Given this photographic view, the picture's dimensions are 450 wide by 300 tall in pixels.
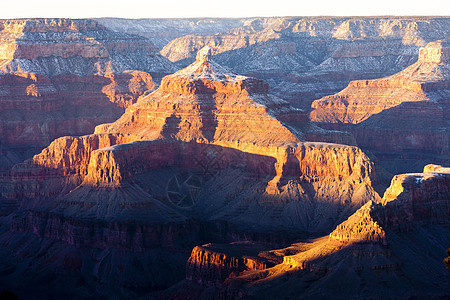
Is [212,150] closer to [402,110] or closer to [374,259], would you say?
[374,259]

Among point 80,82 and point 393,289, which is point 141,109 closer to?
point 80,82

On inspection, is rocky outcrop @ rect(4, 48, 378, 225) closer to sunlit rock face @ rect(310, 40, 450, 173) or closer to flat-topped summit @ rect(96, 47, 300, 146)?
flat-topped summit @ rect(96, 47, 300, 146)

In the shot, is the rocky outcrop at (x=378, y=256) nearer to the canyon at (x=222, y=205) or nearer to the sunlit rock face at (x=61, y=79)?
the canyon at (x=222, y=205)

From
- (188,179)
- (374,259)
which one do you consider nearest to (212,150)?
(188,179)

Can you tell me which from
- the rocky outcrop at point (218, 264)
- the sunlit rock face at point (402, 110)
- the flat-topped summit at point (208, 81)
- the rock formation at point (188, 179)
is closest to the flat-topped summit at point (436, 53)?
the sunlit rock face at point (402, 110)

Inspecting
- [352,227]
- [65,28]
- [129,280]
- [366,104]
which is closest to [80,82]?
[65,28]

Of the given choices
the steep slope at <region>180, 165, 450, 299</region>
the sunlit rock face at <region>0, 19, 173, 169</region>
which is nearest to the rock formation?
the steep slope at <region>180, 165, 450, 299</region>
